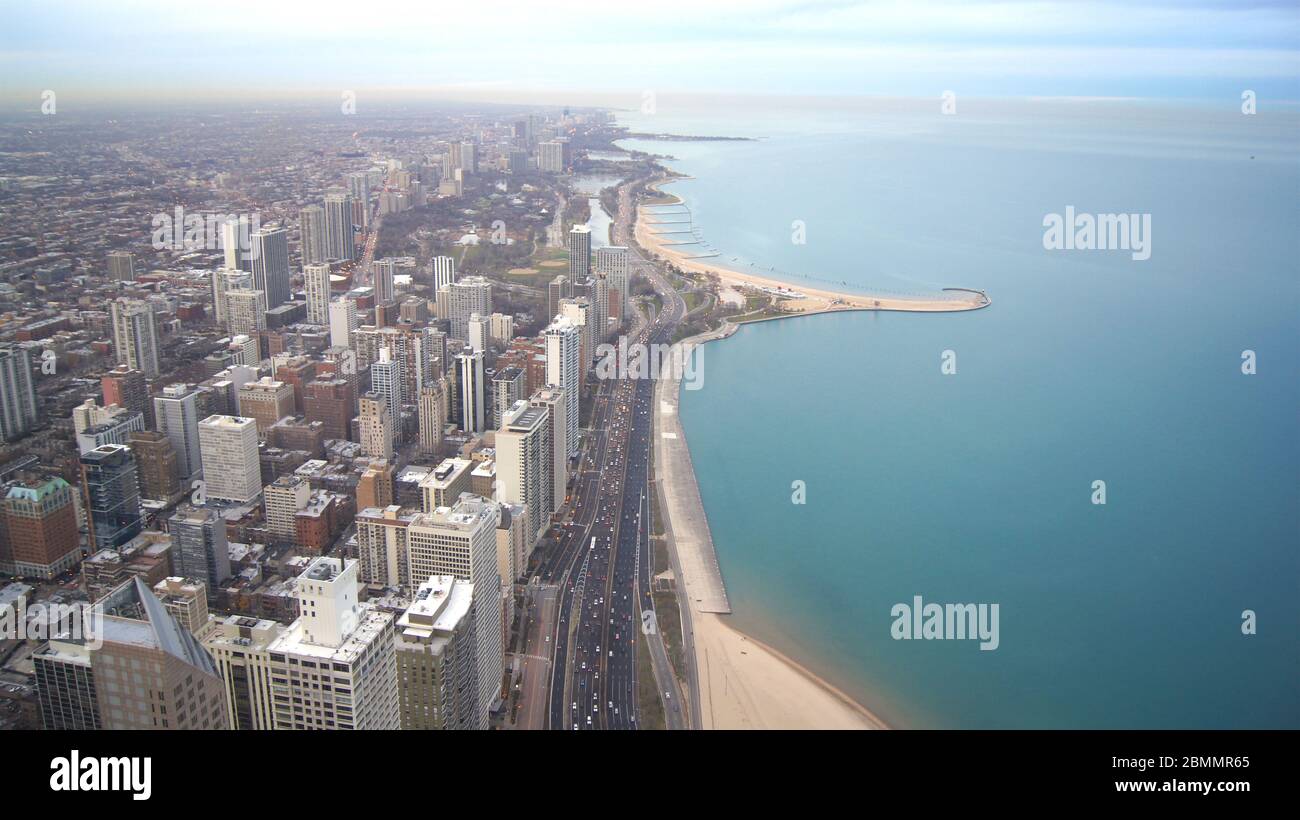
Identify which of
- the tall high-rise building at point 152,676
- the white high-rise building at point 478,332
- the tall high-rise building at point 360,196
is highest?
the tall high-rise building at point 360,196

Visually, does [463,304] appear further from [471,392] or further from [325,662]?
[325,662]

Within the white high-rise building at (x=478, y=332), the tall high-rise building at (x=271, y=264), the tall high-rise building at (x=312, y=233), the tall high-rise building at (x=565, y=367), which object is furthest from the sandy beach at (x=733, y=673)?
the tall high-rise building at (x=312, y=233)

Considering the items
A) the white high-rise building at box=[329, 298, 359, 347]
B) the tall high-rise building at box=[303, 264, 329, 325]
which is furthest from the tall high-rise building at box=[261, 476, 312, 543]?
the tall high-rise building at box=[303, 264, 329, 325]

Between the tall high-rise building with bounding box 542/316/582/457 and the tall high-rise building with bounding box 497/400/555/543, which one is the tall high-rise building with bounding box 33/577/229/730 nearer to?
the tall high-rise building with bounding box 497/400/555/543

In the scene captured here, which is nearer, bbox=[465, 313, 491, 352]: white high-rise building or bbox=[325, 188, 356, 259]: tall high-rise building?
bbox=[465, 313, 491, 352]: white high-rise building

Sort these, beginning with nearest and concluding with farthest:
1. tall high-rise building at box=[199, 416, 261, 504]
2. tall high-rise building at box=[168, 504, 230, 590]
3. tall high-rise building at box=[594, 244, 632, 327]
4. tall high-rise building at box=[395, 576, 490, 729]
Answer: tall high-rise building at box=[395, 576, 490, 729], tall high-rise building at box=[168, 504, 230, 590], tall high-rise building at box=[199, 416, 261, 504], tall high-rise building at box=[594, 244, 632, 327]

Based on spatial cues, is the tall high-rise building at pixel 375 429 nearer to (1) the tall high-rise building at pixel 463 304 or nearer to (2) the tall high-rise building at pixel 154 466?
(2) the tall high-rise building at pixel 154 466
